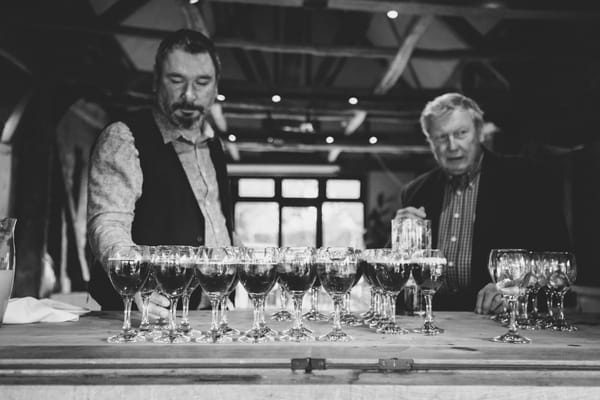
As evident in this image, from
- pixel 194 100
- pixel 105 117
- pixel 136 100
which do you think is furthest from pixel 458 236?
pixel 105 117

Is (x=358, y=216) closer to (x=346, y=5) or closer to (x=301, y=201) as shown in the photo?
(x=301, y=201)

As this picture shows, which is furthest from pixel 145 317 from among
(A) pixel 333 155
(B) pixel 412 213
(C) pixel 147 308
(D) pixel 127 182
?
(A) pixel 333 155

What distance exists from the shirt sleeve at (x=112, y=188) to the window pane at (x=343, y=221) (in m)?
11.6

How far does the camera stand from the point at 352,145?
9750 mm

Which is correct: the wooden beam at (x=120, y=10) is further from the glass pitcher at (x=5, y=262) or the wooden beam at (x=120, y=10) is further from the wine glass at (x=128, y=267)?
the wine glass at (x=128, y=267)

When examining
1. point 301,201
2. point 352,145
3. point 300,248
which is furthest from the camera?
point 301,201

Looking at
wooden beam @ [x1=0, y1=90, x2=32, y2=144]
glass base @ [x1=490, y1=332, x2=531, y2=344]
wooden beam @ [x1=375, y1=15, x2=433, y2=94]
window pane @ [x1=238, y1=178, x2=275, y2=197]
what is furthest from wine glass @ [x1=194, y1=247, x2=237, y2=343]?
window pane @ [x1=238, y1=178, x2=275, y2=197]

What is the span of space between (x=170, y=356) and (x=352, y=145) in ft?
28.6

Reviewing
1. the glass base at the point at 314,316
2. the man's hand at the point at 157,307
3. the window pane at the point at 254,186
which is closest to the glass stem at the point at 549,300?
the glass base at the point at 314,316

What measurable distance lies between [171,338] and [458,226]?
73.6 inches

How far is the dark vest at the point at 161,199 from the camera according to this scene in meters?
2.22

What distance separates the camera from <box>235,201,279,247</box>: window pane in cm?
1375

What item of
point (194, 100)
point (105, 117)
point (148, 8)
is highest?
point (148, 8)

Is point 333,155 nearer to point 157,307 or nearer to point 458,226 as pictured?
point 458,226
